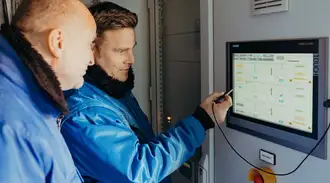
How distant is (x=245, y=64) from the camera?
1310mm

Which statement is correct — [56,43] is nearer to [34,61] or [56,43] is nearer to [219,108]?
[34,61]

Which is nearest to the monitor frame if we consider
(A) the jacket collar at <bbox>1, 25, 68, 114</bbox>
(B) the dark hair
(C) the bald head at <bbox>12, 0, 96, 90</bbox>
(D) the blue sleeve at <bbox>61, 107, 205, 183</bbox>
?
(D) the blue sleeve at <bbox>61, 107, 205, 183</bbox>

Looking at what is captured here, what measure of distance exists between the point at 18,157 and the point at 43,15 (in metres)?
0.34

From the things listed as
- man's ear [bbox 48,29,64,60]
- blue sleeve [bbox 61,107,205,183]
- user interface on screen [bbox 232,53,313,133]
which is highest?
man's ear [bbox 48,29,64,60]

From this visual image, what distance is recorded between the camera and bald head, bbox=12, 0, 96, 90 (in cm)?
82

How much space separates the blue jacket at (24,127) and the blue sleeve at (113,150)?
0.30 metres

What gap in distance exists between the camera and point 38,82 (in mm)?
798

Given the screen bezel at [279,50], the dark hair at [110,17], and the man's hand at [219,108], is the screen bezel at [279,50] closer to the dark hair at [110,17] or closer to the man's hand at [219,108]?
the man's hand at [219,108]

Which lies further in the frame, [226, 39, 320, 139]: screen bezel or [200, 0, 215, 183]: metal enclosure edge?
[200, 0, 215, 183]: metal enclosure edge

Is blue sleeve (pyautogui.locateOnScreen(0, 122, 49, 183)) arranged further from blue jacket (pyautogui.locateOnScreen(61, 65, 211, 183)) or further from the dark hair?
the dark hair

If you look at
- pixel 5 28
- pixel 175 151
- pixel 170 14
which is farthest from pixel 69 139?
pixel 170 14

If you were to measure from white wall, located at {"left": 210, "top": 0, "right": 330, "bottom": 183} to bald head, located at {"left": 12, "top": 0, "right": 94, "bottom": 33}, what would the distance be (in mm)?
658

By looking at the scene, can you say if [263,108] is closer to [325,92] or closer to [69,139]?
[325,92]

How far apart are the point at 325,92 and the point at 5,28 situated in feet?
2.88
